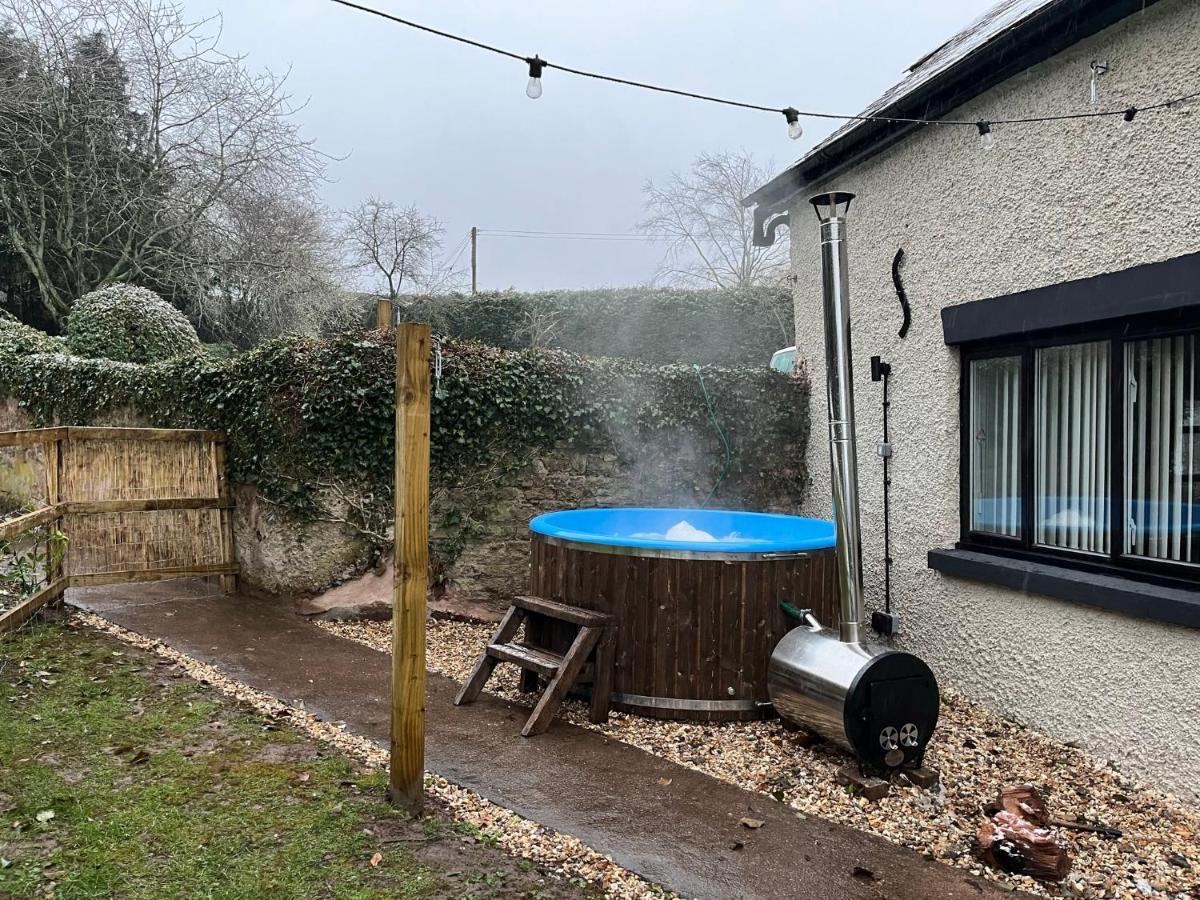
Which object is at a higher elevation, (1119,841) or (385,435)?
(385,435)

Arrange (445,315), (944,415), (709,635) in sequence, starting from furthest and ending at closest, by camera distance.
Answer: (445,315) → (944,415) → (709,635)

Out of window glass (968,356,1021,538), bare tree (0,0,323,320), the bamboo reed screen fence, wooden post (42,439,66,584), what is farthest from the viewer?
bare tree (0,0,323,320)

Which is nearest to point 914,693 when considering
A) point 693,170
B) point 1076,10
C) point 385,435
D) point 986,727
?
point 986,727

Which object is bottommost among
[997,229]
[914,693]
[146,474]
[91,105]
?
[914,693]

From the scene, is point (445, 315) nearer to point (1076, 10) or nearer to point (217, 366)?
point (217, 366)

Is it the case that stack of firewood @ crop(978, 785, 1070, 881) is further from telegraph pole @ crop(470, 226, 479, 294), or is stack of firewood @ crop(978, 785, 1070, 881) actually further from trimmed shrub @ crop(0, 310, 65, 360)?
telegraph pole @ crop(470, 226, 479, 294)

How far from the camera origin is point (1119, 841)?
3.40m

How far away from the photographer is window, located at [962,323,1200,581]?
3910 mm

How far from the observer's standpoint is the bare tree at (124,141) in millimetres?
12336

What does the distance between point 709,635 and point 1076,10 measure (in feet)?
11.3

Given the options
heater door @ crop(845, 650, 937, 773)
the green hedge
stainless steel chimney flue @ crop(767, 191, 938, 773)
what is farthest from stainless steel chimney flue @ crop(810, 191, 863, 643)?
the green hedge

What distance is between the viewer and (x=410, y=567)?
3311 mm

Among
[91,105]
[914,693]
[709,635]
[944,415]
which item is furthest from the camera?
[91,105]

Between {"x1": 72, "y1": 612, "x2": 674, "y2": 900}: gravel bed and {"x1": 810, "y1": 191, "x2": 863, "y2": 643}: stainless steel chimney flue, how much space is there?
1.61 m
